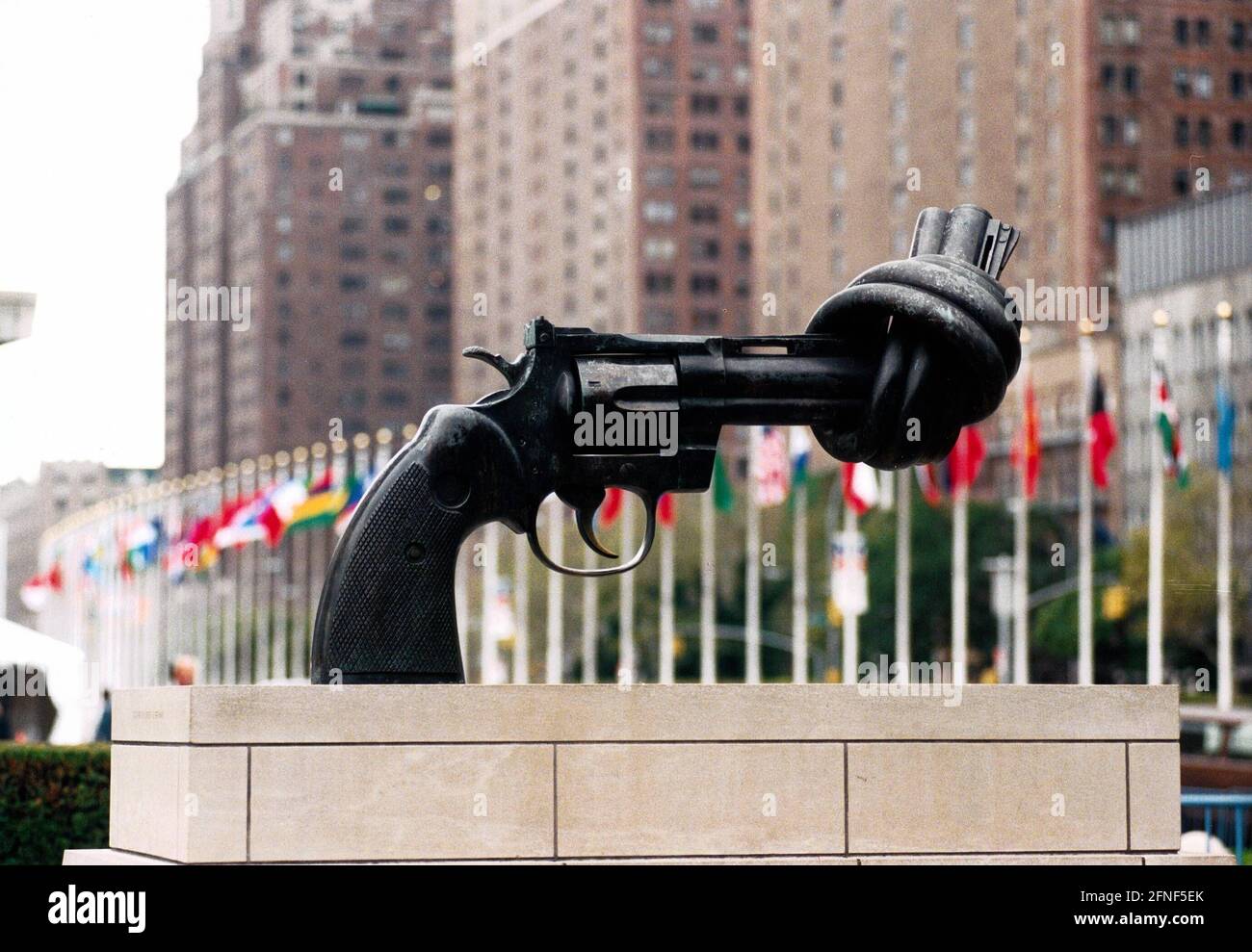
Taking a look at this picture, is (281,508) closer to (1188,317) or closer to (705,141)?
(1188,317)

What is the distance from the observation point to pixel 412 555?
35.1 feet

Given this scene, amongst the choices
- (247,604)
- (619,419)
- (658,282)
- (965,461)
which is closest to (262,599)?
(247,604)

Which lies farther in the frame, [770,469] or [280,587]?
[280,587]

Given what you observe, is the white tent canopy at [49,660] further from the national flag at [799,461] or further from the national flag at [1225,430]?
the national flag at [799,461]

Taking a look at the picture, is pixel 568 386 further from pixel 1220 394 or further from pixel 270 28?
pixel 270 28

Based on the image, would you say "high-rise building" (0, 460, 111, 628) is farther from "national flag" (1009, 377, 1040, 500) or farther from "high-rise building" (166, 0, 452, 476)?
"national flag" (1009, 377, 1040, 500)

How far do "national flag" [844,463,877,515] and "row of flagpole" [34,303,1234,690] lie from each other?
36 millimetres

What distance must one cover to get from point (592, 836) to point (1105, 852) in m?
2.32

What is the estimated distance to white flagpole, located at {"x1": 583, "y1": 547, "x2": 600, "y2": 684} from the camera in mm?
61153

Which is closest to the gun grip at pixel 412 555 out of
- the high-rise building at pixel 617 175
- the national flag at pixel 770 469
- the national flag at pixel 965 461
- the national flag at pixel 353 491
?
the national flag at pixel 770 469

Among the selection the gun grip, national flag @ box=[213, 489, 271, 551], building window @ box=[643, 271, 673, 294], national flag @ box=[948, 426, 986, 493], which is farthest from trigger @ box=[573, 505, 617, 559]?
building window @ box=[643, 271, 673, 294]

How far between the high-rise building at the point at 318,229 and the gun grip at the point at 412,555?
139m

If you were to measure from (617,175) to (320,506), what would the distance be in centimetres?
9007

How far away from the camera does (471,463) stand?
35.2ft
